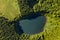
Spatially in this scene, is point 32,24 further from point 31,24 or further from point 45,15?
point 45,15

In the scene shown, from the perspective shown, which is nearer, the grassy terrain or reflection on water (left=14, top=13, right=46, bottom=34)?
the grassy terrain

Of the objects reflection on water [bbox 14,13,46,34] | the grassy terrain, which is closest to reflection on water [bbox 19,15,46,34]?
reflection on water [bbox 14,13,46,34]

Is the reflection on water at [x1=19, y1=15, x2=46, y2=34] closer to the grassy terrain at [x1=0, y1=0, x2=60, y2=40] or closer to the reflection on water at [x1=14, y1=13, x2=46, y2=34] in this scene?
the reflection on water at [x1=14, y1=13, x2=46, y2=34]

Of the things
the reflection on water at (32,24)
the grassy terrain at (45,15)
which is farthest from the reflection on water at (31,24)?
the grassy terrain at (45,15)

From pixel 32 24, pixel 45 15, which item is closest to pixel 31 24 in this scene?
pixel 32 24

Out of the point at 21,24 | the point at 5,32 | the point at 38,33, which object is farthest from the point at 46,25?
the point at 5,32

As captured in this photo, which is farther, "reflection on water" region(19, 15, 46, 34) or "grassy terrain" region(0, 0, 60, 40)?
"reflection on water" region(19, 15, 46, 34)

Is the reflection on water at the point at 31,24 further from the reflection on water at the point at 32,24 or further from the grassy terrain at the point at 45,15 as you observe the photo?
the grassy terrain at the point at 45,15

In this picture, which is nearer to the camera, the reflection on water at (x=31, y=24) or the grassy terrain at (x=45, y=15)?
the grassy terrain at (x=45, y=15)
